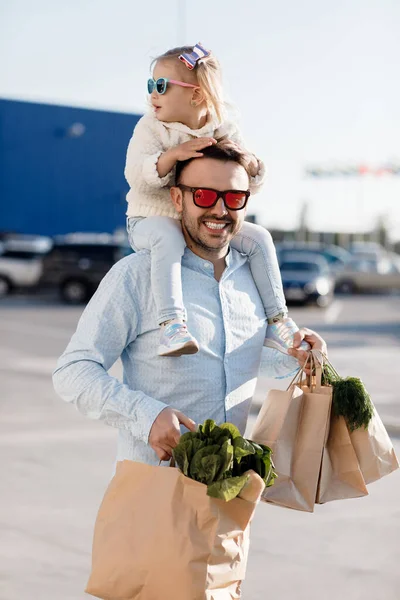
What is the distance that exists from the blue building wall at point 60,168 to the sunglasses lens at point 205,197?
35694 millimetres

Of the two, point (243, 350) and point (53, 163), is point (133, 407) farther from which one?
point (53, 163)

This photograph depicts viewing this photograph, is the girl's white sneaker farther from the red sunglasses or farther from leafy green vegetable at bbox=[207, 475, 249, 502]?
leafy green vegetable at bbox=[207, 475, 249, 502]

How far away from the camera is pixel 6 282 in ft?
88.6

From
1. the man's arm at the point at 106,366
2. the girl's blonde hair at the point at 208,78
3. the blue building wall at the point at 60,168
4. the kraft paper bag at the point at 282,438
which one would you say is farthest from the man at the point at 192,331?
the blue building wall at the point at 60,168

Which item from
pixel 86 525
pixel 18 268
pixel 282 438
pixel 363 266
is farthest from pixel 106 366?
pixel 363 266

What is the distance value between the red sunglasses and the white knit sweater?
19 cm

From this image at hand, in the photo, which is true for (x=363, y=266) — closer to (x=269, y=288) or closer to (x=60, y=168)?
(x=60, y=168)

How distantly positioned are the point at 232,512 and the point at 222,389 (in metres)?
0.53

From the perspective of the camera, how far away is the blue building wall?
125 ft

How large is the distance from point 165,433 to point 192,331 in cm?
38

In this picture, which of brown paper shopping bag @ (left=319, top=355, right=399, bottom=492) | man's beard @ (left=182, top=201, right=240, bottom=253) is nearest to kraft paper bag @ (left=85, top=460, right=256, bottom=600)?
brown paper shopping bag @ (left=319, top=355, right=399, bottom=492)

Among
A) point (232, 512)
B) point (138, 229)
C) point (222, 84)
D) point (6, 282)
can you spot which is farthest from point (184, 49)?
point (6, 282)

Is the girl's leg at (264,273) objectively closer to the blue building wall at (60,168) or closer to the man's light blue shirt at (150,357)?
the man's light blue shirt at (150,357)

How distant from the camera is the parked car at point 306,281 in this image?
24406 millimetres
